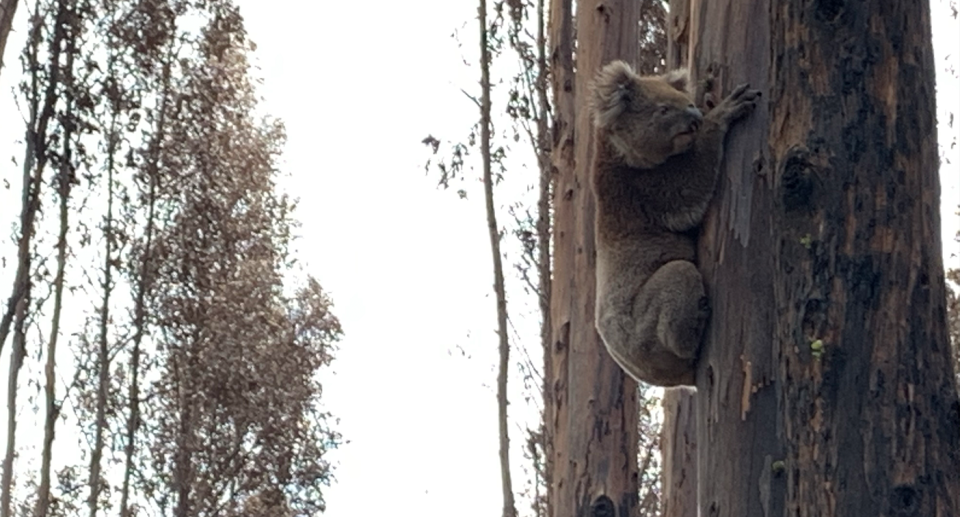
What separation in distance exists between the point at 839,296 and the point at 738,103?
0.51 m

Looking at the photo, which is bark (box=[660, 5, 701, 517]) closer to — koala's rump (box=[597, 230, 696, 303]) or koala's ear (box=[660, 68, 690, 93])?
koala's rump (box=[597, 230, 696, 303])

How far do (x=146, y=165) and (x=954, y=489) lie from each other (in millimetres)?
11516

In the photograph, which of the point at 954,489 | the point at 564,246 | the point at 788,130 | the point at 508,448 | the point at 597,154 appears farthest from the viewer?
the point at 508,448

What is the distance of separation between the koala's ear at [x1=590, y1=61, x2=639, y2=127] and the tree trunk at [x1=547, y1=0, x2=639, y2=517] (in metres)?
2.88

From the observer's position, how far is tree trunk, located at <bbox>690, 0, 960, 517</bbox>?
6.91 ft

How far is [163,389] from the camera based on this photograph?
1401 centimetres

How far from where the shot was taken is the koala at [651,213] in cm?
286

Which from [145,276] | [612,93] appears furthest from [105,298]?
[612,93]

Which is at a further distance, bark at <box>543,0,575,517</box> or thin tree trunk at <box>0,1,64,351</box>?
thin tree trunk at <box>0,1,64,351</box>

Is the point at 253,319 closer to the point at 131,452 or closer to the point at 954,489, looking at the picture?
the point at 131,452

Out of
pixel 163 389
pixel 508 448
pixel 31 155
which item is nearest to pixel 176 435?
pixel 163 389

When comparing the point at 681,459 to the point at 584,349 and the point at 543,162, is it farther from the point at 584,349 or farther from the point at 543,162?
the point at 543,162

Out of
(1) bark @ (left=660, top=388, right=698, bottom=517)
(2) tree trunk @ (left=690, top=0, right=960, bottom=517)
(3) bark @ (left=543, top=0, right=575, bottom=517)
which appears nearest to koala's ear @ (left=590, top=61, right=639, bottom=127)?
(2) tree trunk @ (left=690, top=0, right=960, bottom=517)

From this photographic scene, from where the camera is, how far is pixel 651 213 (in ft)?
10.4
